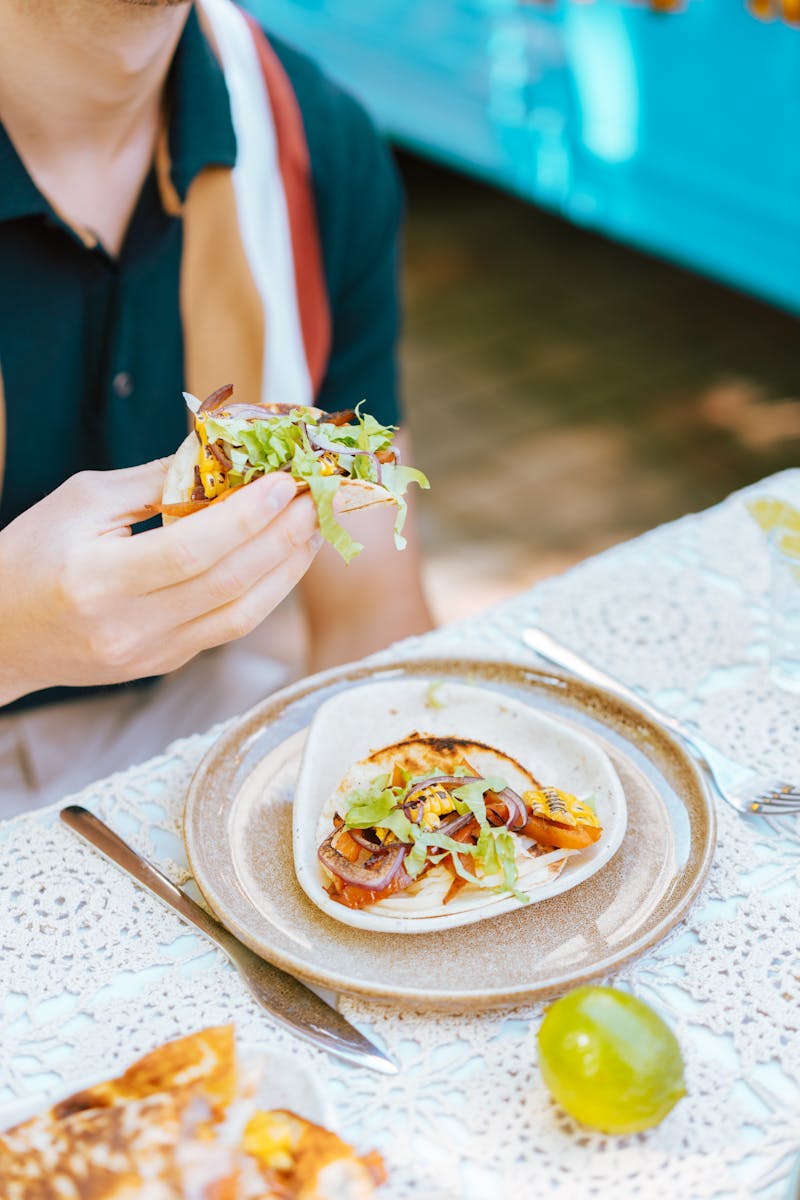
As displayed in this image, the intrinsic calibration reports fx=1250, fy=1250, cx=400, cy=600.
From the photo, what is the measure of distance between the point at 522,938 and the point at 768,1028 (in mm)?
154

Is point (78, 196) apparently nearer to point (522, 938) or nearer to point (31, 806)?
point (31, 806)

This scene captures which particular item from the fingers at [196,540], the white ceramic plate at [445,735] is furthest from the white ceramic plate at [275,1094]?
the fingers at [196,540]

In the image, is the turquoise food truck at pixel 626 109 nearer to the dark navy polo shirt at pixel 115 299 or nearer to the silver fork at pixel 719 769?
the dark navy polo shirt at pixel 115 299

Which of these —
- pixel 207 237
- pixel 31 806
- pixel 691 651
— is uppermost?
pixel 207 237

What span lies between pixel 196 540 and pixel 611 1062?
39cm

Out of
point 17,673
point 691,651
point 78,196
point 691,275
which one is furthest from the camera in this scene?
point 691,275

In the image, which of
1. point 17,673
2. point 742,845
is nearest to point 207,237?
point 17,673

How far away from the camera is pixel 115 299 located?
1.37 metres

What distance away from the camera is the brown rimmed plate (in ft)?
2.46

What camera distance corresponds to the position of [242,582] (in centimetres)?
84

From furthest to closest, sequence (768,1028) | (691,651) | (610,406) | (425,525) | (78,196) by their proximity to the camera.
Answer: (610,406)
(425,525)
(78,196)
(691,651)
(768,1028)

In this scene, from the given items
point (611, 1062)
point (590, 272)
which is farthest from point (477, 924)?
point (590, 272)

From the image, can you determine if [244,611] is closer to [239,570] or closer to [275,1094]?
[239,570]

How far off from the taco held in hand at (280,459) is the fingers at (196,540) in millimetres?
62
